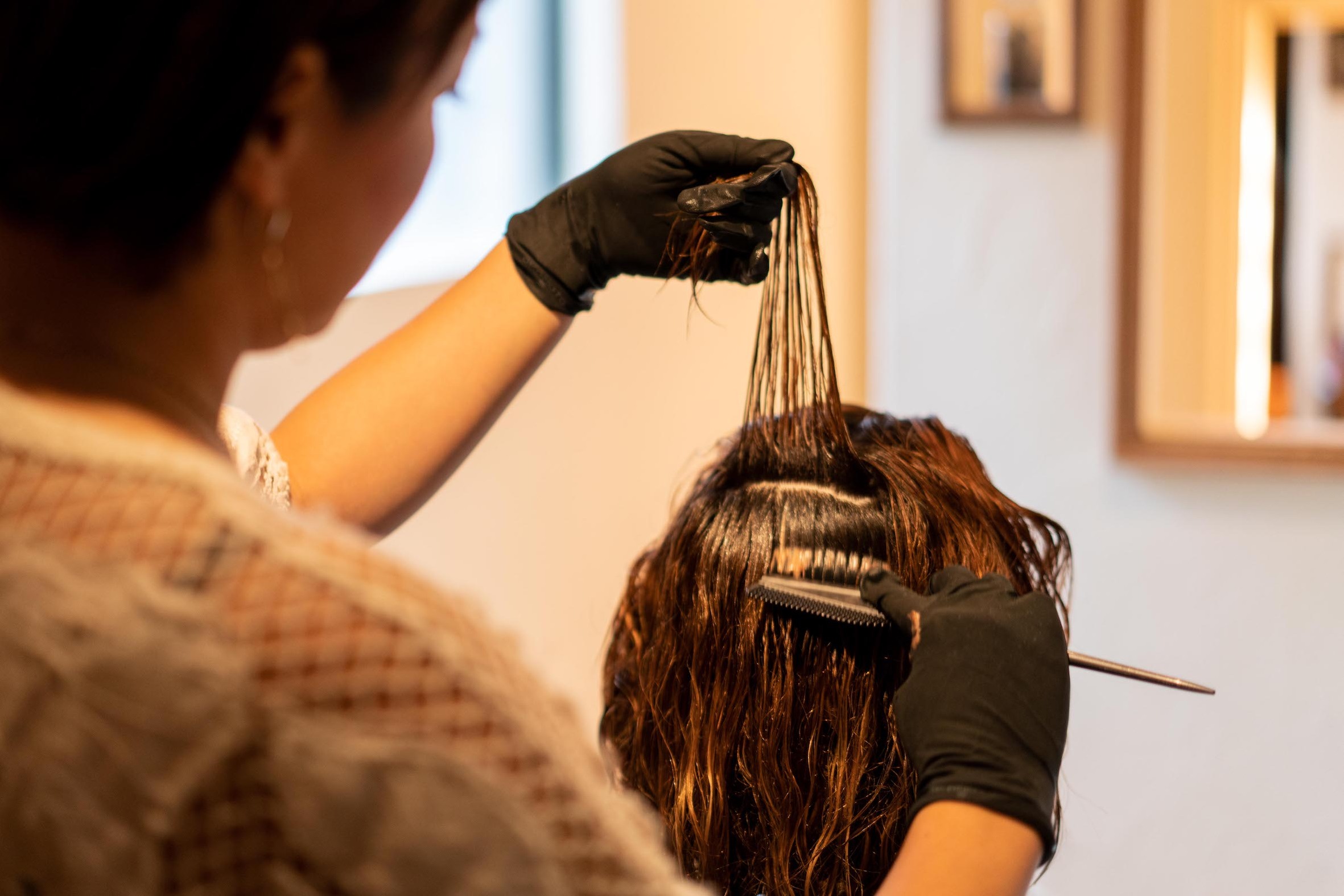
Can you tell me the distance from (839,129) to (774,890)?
1615 millimetres

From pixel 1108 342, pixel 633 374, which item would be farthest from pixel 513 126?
pixel 1108 342

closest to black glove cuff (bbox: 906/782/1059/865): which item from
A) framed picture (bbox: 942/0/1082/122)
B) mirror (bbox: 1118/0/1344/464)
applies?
mirror (bbox: 1118/0/1344/464)

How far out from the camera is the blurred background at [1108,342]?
1.77m

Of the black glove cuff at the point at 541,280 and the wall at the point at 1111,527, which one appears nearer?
the black glove cuff at the point at 541,280

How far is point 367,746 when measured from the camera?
1.43ft

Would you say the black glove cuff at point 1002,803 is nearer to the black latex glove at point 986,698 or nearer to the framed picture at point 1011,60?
the black latex glove at point 986,698

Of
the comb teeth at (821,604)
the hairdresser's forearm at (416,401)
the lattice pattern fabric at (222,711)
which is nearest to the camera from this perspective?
the lattice pattern fabric at (222,711)

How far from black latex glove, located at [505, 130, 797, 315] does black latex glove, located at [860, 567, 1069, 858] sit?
0.30 m

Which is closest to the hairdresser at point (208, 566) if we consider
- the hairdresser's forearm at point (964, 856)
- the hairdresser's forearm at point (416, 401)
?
the hairdresser's forearm at point (964, 856)

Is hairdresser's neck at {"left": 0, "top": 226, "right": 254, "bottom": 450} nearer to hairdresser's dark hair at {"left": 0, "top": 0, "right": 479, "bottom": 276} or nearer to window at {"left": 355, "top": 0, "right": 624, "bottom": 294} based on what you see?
hairdresser's dark hair at {"left": 0, "top": 0, "right": 479, "bottom": 276}

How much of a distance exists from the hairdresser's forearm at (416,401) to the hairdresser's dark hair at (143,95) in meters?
0.51

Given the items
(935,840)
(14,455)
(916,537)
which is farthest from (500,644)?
(916,537)

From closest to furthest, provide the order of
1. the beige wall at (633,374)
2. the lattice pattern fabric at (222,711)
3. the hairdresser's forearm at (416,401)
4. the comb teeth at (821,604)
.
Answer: the lattice pattern fabric at (222,711)
the comb teeth at (821,604)
the hairdresser's forearm at (416,401)
the beige wall at (633,374)

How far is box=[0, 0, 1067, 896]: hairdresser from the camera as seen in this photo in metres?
0.43
